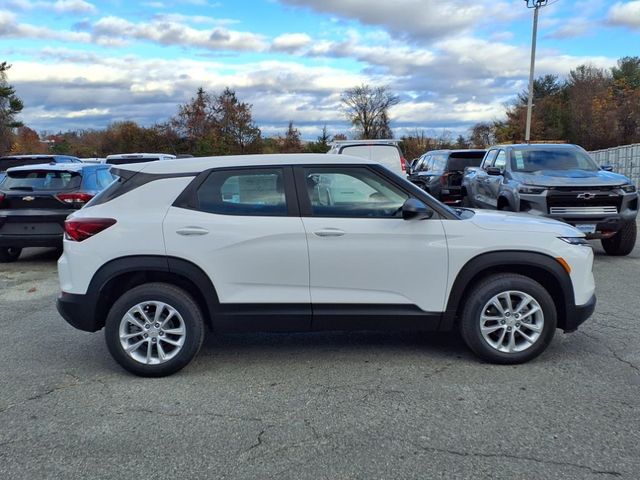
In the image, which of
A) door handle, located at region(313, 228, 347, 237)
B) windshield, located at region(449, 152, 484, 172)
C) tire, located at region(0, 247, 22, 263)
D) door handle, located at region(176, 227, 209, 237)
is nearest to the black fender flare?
door handle, located at region(313, 228, 347, 237)

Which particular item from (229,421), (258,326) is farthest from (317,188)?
(229,421)

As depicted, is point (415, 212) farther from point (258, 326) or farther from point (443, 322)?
point (258, 326)

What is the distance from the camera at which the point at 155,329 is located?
448 cm

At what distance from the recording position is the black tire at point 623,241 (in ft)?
30.5

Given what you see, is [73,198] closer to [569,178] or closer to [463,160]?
[569,178]

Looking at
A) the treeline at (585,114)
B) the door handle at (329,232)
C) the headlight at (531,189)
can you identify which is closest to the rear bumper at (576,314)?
the door handle at (329,232)

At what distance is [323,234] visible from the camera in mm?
4465

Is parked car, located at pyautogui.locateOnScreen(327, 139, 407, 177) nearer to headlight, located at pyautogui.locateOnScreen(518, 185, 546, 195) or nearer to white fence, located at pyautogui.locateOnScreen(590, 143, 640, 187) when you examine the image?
headlight, located at pyautogui.locateOnScreen(518, 185, 546, 195)

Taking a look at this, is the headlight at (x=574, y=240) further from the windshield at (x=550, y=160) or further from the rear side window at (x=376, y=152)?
the rear side window at (x=376, y=152)

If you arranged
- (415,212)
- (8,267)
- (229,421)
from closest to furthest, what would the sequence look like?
(229,421) < (415,212) < (8,267)

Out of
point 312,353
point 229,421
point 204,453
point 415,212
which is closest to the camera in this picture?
point 204,453

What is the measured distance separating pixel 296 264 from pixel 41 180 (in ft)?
21.5

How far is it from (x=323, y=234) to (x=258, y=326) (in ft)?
2.92

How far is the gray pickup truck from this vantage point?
29.1 feet
